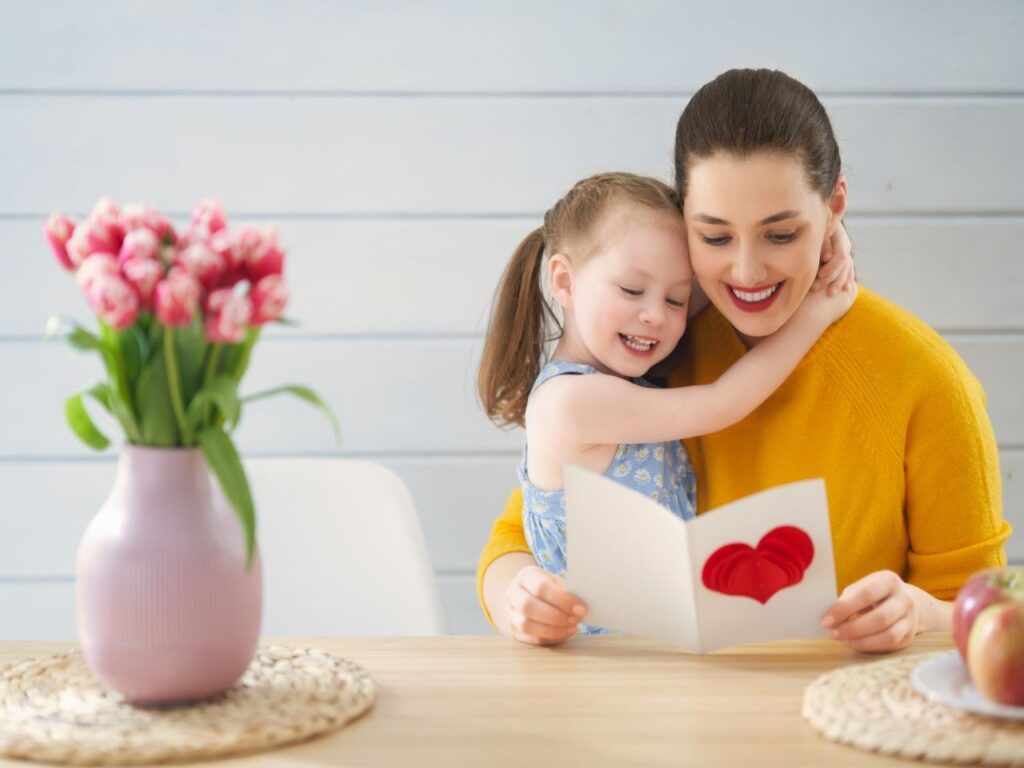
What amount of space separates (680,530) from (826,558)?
15cm

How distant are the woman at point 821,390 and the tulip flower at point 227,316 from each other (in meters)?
0.64

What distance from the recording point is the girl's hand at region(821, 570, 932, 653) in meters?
1.22

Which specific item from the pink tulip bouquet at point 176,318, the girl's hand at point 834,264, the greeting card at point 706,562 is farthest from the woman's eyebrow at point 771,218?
the pink tulip bouquet at point 176,318

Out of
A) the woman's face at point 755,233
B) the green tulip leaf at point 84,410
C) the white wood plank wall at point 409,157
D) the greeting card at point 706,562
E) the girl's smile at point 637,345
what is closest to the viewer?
the green tulip leaf at point 84,410

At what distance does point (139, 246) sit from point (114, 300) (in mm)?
52

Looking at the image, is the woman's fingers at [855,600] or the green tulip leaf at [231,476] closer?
the green tulip leaf at [231,476]

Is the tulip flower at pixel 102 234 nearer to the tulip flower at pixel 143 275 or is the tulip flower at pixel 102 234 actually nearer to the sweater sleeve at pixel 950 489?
the tulip flower at pixel 143 275

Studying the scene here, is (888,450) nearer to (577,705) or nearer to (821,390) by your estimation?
(821,390)

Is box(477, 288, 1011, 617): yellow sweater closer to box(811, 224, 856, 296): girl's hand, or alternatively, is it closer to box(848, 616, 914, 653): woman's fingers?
box(811, 224, 856, 296): girl's hand

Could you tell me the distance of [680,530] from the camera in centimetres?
117

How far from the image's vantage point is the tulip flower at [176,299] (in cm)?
96

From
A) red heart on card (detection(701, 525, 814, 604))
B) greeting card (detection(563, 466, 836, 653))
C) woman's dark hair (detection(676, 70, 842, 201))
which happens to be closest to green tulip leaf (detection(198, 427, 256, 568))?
greeting card (detection(563, 466, 836, 653))

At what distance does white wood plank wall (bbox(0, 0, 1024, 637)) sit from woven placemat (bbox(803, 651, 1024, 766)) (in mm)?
1217

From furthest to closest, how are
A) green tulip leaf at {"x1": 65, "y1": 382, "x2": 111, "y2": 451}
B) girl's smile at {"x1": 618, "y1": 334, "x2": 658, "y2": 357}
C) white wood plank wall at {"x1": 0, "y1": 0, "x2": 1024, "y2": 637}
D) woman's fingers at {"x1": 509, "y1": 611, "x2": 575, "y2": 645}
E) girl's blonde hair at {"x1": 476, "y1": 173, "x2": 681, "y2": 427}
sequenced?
white wood plank wall at {"x1": 0, "y1": 0, "x2": 1024, "y2": 637}, girl's blonde hair at {"x1": 476, "y1": 173, "x2": 681, "y2": 427}, girl's smile at {"x1": 618, "y1": 334, "x2": 658, "y2": 357}, woman's fingers at {"x1": 509, "y1": 611, "x2": 575, "y2": 645}, green tulip leaf at {"x1": 65, "y1": 382, "x2": 111, "y2": 451}
